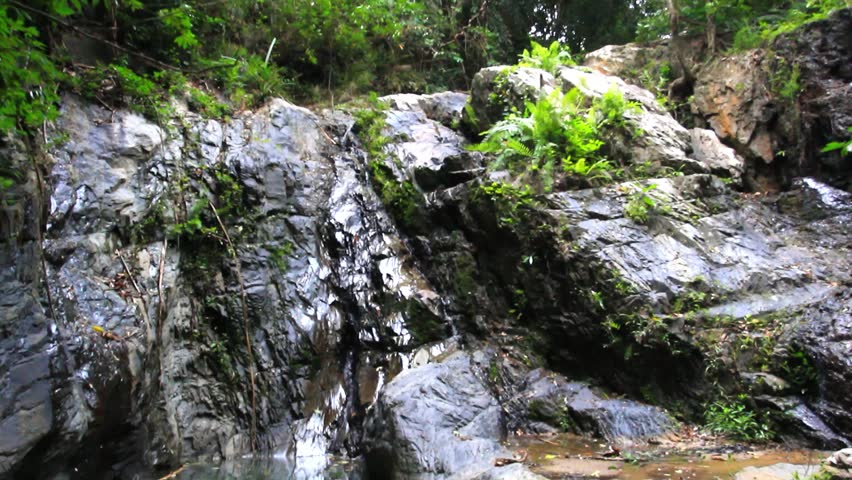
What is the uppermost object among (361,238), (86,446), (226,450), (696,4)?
(696,4)

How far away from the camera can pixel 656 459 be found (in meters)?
4.59

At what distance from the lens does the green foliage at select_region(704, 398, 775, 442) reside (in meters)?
4.88

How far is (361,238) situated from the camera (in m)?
7.88

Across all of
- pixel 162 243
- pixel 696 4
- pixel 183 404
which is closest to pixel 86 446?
pixel 183 404

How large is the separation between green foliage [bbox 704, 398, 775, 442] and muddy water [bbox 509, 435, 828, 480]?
18 centimetres

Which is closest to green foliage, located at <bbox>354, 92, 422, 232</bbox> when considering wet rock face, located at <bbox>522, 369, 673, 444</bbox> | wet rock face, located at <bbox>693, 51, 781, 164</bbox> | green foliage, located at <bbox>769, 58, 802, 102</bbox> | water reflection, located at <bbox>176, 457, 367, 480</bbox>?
wet rock face, located at <bbox>522, 369, 673, 444</bbox>

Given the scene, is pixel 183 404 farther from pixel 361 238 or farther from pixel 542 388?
pixel 542 388

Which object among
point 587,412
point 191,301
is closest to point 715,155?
point 587,412

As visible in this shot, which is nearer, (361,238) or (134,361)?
(134,361)

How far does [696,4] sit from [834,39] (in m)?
2.70

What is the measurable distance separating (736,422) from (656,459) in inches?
42.4

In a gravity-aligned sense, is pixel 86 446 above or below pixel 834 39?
below

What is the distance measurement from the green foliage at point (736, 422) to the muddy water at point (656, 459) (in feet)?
0.59

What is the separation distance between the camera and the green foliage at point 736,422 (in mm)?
4883
